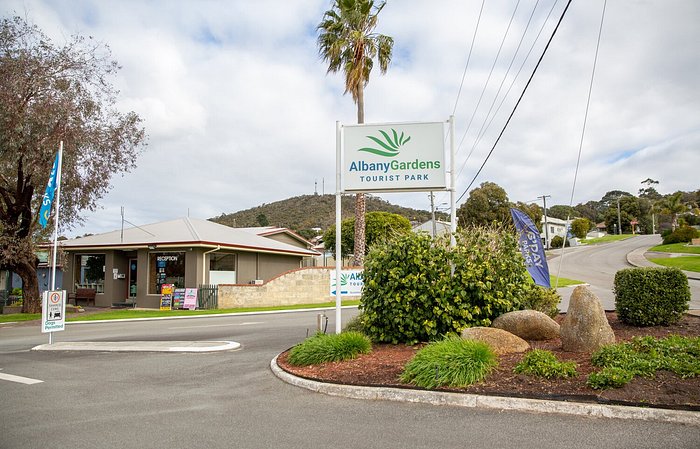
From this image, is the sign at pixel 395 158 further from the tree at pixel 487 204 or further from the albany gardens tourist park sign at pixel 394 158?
the tree at pixel 487 204

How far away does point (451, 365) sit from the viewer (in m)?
6.45

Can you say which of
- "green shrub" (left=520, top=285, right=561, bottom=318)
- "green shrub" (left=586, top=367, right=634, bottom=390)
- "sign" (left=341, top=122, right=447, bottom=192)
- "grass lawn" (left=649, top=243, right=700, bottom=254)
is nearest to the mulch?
"green shrub" (left=586, top=367, right=634, bottom=390)

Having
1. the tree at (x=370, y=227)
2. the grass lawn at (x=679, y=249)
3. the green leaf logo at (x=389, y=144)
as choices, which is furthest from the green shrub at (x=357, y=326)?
the grass lawn at (x=679, y=249)

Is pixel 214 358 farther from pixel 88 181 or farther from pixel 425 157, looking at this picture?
pixel 88 181

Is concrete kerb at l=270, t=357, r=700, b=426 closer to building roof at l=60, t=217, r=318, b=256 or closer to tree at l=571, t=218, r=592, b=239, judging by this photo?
building roof at l=60, t=217, r=318, b=256

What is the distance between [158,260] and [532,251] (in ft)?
68.1

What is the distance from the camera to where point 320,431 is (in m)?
5.30

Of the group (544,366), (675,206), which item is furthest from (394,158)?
(675,206)

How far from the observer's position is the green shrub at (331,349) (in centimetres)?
807

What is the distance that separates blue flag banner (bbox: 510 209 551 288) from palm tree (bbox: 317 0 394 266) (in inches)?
485

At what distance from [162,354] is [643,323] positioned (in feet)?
31.4

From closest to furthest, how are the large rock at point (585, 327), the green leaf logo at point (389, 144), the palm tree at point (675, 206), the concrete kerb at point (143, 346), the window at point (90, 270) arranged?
1. the large rock at point (585, 327)
2. the green leaf logo at point (389, 144)
3. the concrete kerb at point (143, 346)
4. the window at point (90, 270)
5. the palm tree at point (675, 206)

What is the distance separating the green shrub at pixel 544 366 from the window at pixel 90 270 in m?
27.2

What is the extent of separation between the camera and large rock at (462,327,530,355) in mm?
7520
